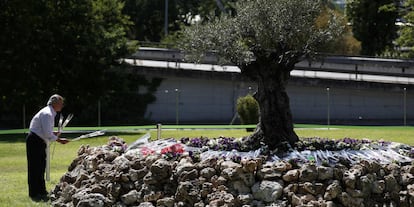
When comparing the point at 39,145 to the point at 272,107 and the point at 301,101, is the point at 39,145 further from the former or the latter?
the point at 301,101

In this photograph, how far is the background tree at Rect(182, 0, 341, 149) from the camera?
12320 millimetres

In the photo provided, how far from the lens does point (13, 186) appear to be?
14055 mm

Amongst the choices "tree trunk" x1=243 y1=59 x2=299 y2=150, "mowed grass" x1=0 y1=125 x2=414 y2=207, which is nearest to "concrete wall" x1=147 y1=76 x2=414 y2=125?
"mowed grass" x1=0 y1=125 x2=414 y2=207

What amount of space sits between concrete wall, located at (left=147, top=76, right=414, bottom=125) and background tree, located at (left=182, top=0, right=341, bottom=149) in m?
24.3

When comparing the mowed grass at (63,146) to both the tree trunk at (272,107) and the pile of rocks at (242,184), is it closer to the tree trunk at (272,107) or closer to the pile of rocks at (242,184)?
the pile of rocks at (242,184)

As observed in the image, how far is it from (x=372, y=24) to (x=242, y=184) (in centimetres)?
4525

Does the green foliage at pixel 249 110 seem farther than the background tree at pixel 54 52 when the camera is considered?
No

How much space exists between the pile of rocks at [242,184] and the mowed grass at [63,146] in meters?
1.49

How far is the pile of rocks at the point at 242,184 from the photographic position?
10.3 m

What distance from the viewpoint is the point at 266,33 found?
40.5 feet

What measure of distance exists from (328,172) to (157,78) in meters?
30.1

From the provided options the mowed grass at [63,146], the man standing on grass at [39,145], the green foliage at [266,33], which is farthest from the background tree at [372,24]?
the man standing on grass at [39,145]

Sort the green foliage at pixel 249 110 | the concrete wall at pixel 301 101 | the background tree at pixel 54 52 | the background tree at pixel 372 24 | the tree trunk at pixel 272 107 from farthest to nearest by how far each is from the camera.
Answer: the background tree at pixel 372 24 < the concrete wall at pixel 301 101 < the background tree at pixel 54 52 < the green foliage at pixel 249 110 < the tree trunk at pixel 272 107

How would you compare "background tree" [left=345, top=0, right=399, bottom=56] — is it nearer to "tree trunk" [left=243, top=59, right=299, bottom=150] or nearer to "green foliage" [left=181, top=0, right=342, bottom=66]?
"green foliage" [left=181, top=0, right=342, bottom=66]
